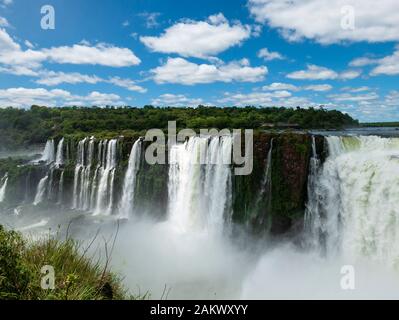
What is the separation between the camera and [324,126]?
39031mm

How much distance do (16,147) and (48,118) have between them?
10.2 metres

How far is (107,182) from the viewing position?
2558 cm

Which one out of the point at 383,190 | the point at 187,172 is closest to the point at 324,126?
the point at 187,172

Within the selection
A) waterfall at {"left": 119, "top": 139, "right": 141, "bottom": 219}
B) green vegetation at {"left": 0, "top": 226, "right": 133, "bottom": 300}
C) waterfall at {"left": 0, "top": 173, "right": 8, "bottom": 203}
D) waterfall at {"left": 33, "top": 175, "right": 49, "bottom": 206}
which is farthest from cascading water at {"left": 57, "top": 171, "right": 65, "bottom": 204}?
green vegetation at {"left": 0, "top": 226, "right": 133, "bottom": 300}

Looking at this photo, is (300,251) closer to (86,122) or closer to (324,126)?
(324,126)

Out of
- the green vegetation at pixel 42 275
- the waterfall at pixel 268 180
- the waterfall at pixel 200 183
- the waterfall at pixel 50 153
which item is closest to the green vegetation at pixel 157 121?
the waterfall at pixel 50 153

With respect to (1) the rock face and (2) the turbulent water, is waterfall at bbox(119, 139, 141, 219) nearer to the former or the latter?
(2) the turbulent water

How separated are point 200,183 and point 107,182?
8.62 m

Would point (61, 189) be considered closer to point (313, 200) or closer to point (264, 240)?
point (264, 240)

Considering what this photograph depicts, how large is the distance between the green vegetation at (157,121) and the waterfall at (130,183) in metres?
11.2

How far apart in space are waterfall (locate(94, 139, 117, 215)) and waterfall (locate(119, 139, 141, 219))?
49.2 inches

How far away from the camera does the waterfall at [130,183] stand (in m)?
24.2

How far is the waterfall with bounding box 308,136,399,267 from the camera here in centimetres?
1344

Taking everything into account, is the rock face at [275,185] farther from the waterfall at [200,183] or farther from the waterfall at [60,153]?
the waterfall at [60,153]
